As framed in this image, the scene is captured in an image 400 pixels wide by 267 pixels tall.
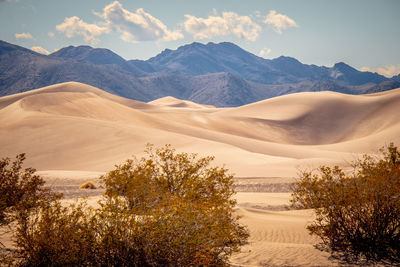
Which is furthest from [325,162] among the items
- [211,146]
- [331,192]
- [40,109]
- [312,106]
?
[312,106]

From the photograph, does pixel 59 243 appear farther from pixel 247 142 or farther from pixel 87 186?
pixel 247 142

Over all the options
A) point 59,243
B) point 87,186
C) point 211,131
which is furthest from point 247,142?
point 59,243

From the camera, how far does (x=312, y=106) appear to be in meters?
81.4

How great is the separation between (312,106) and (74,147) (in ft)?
219

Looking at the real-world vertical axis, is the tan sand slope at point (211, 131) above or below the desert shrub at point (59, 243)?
above

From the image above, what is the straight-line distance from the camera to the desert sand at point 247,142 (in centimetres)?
996

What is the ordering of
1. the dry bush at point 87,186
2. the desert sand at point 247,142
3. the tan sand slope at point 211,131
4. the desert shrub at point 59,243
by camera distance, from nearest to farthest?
the desert shrub at point 59,243
the desert sand at point 247,142
the dry bush at point 87,186
the tan sand slope at point 211,131

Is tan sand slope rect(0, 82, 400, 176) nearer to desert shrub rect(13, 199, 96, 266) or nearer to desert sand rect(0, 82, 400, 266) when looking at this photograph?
desert sand rect(0, 82, 400, 266)

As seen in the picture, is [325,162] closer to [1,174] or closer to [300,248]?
[300,248]

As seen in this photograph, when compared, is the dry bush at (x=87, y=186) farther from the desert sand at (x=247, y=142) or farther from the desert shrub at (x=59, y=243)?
the desert shrub at (x=59, y=243)

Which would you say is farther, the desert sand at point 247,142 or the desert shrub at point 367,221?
the desert sand at point 247,142

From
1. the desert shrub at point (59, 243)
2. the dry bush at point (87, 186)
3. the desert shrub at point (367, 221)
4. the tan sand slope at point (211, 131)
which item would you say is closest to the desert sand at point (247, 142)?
the tan sand slope at point (211, 131)

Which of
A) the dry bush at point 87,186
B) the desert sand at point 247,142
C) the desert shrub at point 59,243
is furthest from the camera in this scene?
the dry bush at point 87,186

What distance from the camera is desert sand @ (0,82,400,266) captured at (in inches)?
392
